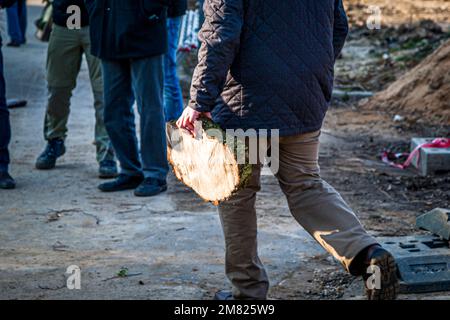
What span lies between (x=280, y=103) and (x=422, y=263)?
4.65 ft

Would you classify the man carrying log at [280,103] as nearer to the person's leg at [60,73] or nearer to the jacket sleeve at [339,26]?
the jacket sleeve at [339,26]

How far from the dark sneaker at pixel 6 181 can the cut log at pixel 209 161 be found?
288 cm

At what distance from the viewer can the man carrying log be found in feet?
14.3

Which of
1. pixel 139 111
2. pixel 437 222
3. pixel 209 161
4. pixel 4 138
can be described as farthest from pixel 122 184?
pixel 209 161

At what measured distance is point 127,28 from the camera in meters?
6.75

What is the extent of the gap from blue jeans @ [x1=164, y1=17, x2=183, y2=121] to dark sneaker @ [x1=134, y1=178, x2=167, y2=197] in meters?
1.34

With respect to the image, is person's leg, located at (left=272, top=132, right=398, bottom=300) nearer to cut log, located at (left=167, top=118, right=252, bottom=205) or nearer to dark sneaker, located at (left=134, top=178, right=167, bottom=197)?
cut log, located at (left=167, top=118, right=252, bottom=205)

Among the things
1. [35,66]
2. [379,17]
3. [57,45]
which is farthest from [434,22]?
[57,45]

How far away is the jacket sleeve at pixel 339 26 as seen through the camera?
4.73 metres

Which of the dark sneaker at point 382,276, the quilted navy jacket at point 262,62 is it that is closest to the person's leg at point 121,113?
the quilted navy jacket at point 262,62

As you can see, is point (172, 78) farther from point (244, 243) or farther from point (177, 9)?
point (244, 243)

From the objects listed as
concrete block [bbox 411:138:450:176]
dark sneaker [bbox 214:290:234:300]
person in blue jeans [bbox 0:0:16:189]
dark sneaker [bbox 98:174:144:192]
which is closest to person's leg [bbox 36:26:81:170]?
person in blue jeans [bbox 0:0:16:189]
